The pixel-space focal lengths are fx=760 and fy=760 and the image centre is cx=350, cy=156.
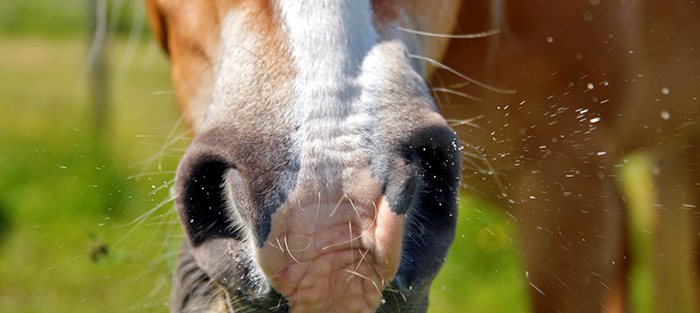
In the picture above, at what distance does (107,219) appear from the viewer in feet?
9.60

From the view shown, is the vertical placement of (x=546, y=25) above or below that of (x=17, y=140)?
above

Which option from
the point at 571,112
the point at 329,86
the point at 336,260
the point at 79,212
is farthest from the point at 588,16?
the point at 79,212

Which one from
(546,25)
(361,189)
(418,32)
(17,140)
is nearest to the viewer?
(361,189)

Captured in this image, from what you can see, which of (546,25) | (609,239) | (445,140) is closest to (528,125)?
(546,25)

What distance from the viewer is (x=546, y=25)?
2082 millimetres

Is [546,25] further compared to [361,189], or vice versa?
[546,25]

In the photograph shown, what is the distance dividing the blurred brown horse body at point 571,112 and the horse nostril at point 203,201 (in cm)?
83

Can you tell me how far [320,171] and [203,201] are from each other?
241 mm

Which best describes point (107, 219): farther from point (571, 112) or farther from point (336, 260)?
point (336, 260)

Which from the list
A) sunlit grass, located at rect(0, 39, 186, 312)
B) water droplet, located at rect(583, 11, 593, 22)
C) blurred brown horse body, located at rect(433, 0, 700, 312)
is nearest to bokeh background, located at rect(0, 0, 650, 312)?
sunlit grass, located at rect(0, 39, 186, 312)

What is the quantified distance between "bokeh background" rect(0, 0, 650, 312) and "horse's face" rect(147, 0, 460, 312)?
11.2 inches

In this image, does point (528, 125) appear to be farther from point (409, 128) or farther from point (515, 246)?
point (409, 128)

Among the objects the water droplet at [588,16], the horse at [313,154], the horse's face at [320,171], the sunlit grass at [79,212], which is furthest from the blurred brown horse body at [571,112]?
the sunlit grass at [79,212]

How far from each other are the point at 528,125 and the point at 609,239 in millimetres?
409
